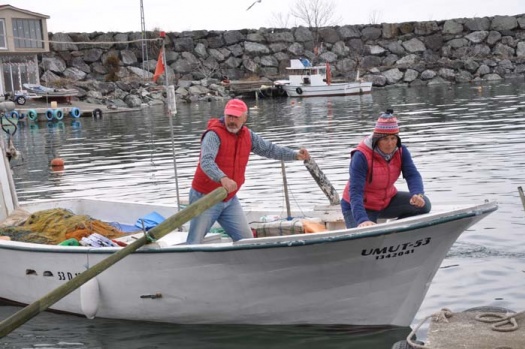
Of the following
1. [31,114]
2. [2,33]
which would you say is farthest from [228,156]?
[2,33]

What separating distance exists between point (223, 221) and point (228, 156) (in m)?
0.72

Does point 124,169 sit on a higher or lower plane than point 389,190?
lower

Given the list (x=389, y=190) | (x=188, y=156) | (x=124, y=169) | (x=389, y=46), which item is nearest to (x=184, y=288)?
(x=389, y=190)

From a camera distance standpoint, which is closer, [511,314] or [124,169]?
[511,314]

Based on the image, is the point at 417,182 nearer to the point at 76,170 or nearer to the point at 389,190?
the point at 389,190

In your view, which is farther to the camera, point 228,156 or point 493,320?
point 228,156

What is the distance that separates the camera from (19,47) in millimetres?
53938

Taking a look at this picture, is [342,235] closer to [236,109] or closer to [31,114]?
[236,109]

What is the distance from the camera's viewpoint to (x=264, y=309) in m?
9.13

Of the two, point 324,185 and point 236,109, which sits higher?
point 236,109

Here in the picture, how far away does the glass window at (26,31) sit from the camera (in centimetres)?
5303

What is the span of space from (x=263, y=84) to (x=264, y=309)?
5332 cm

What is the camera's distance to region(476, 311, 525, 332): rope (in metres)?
6.73

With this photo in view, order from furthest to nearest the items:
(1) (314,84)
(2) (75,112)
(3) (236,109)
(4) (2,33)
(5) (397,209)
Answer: (1) (314,84) → (4) (2,33) → (2) (75,112) → (3) (236,109) → (5) (397,209)
